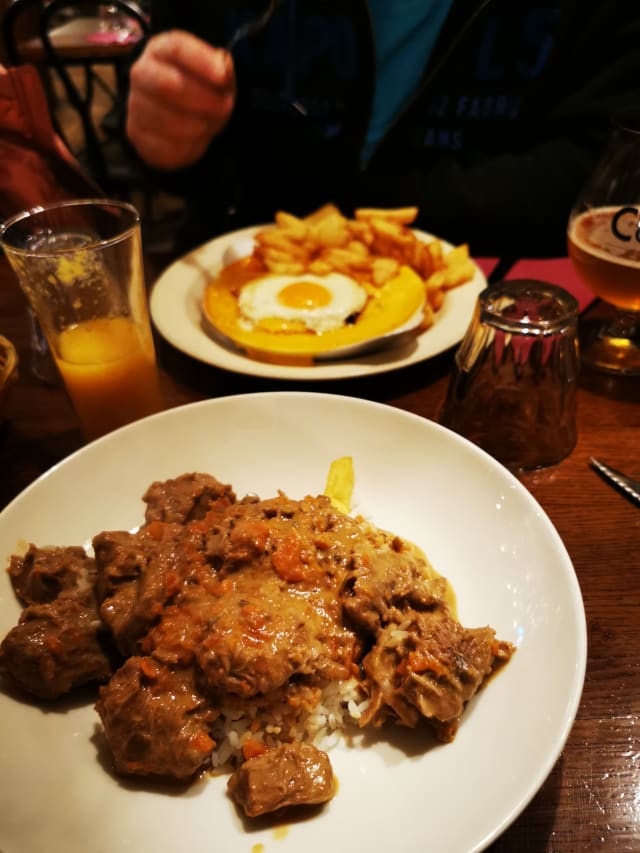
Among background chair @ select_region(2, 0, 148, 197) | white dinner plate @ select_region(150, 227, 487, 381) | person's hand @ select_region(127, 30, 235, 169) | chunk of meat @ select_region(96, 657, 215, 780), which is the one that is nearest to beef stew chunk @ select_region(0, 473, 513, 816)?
chunk of meat @ select_region(96, 657, 215, 780)

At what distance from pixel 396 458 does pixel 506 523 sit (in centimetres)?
41

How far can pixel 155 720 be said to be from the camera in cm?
121

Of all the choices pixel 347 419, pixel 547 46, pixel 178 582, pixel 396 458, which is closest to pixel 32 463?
pixel 178 582

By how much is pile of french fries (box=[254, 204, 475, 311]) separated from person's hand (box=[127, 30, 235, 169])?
0.64 meters

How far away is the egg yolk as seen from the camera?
2699mm

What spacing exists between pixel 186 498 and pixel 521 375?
1.17 m

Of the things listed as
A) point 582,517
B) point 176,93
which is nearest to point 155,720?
point 582,517

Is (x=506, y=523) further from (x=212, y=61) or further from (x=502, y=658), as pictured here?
(x=212, y=61)

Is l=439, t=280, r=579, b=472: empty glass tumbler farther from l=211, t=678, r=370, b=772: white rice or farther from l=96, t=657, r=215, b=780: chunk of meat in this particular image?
l=96, t=657, r=215, b=780: chunk of meat

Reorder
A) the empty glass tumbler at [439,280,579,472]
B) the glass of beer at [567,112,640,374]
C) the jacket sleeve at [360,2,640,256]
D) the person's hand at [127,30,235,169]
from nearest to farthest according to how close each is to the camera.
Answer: the empty glass tumbler at [439,280,579,472]
the glass of beer at [567,112,640,374]
the person's hand at [127,30,235,169]
the jacket sleeve at [360,2,640,256]

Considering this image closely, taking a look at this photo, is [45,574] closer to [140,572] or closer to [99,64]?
[140,572]

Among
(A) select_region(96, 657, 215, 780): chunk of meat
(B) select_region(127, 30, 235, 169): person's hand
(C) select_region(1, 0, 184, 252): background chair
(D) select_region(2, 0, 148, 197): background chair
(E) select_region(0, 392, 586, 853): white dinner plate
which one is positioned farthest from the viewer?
(C) select_region(1, 0, 184, 252): background chair

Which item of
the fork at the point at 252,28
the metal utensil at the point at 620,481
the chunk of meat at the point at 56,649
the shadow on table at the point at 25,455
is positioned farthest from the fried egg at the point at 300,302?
the chunk of meat at the point at 56,649

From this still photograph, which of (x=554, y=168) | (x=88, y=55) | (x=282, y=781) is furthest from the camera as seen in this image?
(x=88, y=55)
